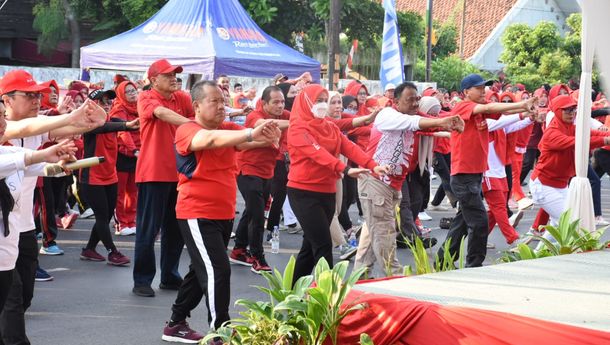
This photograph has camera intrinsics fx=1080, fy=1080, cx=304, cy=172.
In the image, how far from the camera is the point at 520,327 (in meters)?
5.18

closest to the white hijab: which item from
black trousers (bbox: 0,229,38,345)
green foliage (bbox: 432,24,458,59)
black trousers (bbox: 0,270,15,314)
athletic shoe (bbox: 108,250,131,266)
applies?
athletic shoe (bbox: 108,250,131,266)

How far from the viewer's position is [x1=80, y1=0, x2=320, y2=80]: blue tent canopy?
20.4m

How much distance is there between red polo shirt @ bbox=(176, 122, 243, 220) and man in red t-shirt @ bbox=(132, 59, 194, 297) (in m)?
1.83

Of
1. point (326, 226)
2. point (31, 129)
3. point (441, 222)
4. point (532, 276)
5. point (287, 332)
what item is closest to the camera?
point (287, 332)

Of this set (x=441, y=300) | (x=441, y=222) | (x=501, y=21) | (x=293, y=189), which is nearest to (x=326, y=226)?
(x=293, y=189)

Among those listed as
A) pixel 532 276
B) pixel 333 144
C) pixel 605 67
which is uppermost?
pixel 605 67

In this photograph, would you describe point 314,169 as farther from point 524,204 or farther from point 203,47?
point 203,47

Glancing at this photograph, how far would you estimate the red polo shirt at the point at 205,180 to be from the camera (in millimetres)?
7285

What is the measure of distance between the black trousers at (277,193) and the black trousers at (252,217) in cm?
80

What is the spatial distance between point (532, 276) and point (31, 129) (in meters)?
3.24

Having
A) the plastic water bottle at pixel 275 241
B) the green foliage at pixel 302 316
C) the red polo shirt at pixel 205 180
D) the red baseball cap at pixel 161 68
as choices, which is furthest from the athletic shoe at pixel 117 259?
the green foliage at pixel 302 316

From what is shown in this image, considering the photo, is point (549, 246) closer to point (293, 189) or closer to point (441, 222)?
point (293, 189)

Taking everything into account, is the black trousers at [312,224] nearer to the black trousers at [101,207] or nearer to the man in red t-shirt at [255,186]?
the man in red t-shirt at [255,186]

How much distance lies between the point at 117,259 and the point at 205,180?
3.92 metres
